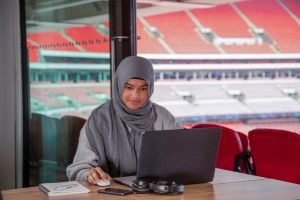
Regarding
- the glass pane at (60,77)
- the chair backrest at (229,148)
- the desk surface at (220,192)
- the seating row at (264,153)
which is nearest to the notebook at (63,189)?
the desk surface at (220,192)

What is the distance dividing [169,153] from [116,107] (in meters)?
0.50

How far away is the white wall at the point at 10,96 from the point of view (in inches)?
151

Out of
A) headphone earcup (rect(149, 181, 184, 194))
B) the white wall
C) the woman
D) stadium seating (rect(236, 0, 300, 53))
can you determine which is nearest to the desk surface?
headphone earcup (rect(149, 181, 184, 194))

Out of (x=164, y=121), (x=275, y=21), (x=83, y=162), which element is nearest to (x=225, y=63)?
(x=275, y=21)

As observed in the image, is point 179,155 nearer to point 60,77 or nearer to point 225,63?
point 60,77

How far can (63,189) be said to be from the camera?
1839 mm

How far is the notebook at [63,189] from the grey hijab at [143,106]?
44 centimetres

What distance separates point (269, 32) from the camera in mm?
10453

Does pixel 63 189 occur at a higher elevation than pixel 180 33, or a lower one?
lower

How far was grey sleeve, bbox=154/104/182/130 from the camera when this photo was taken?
2344 mm

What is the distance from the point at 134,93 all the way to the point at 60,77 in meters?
1.76

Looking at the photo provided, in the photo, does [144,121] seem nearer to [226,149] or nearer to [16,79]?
[226,149]

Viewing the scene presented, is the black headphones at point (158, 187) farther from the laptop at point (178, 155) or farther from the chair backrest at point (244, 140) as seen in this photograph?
the chair backrest at point (244, 140)

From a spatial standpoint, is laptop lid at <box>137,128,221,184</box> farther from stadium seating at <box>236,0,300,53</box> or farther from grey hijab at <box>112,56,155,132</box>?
stadium seating at <box>236,0,300,53</box>
